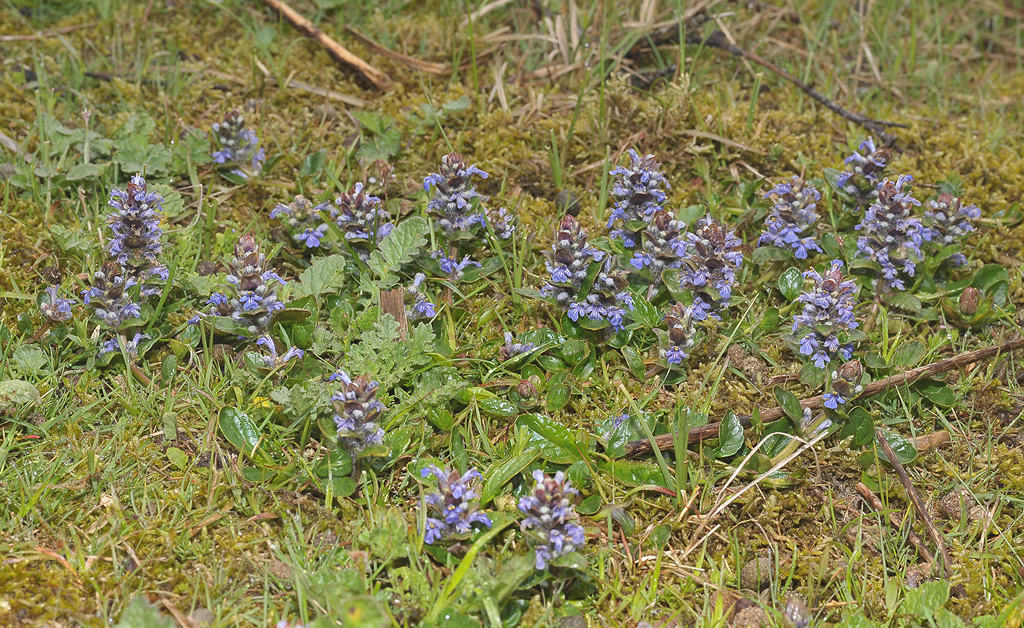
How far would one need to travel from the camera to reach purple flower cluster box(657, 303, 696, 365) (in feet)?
11.6

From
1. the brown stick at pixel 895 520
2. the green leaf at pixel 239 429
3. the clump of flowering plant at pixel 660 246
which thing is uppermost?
the clump of flowering plant at pixel 660 246

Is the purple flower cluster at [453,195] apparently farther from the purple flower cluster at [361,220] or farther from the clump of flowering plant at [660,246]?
the clump of flowering plant at [660,246]

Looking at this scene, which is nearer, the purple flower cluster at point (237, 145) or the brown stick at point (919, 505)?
the brown stick at point (919, 505)

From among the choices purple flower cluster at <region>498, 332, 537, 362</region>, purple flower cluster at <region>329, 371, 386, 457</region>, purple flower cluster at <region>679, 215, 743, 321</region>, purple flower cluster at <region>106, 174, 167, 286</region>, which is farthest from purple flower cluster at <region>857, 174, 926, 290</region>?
purple flower cluster at <region>106, 174, 167, 286</region>

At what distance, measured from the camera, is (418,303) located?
3.74m

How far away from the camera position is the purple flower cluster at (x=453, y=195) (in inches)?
151

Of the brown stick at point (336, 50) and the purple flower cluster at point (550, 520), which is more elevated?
the brown stick at point (336, 50)

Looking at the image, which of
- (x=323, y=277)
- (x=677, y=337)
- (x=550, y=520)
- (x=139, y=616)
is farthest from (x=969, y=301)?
(x=139, y=616)

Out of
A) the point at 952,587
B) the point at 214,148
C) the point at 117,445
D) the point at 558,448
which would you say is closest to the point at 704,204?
the point at 558,448

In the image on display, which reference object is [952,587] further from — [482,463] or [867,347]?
[482,463]

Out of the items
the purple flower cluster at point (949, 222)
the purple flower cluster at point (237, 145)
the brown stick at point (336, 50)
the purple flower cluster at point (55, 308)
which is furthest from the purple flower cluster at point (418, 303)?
the purple flower cluster at point (949, 222)

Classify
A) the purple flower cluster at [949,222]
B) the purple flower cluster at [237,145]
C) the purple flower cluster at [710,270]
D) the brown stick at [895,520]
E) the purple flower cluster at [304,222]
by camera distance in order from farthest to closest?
the purple flower cluster at [237,145]
the purple flower cluster at [949,222]
the purple flower cluster at [304,222]
the purple flower cluster at [710,270]
the brown stick at [895,520]

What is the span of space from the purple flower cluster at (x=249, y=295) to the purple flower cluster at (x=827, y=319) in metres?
2.28

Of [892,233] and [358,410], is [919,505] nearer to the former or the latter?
[892,233]
